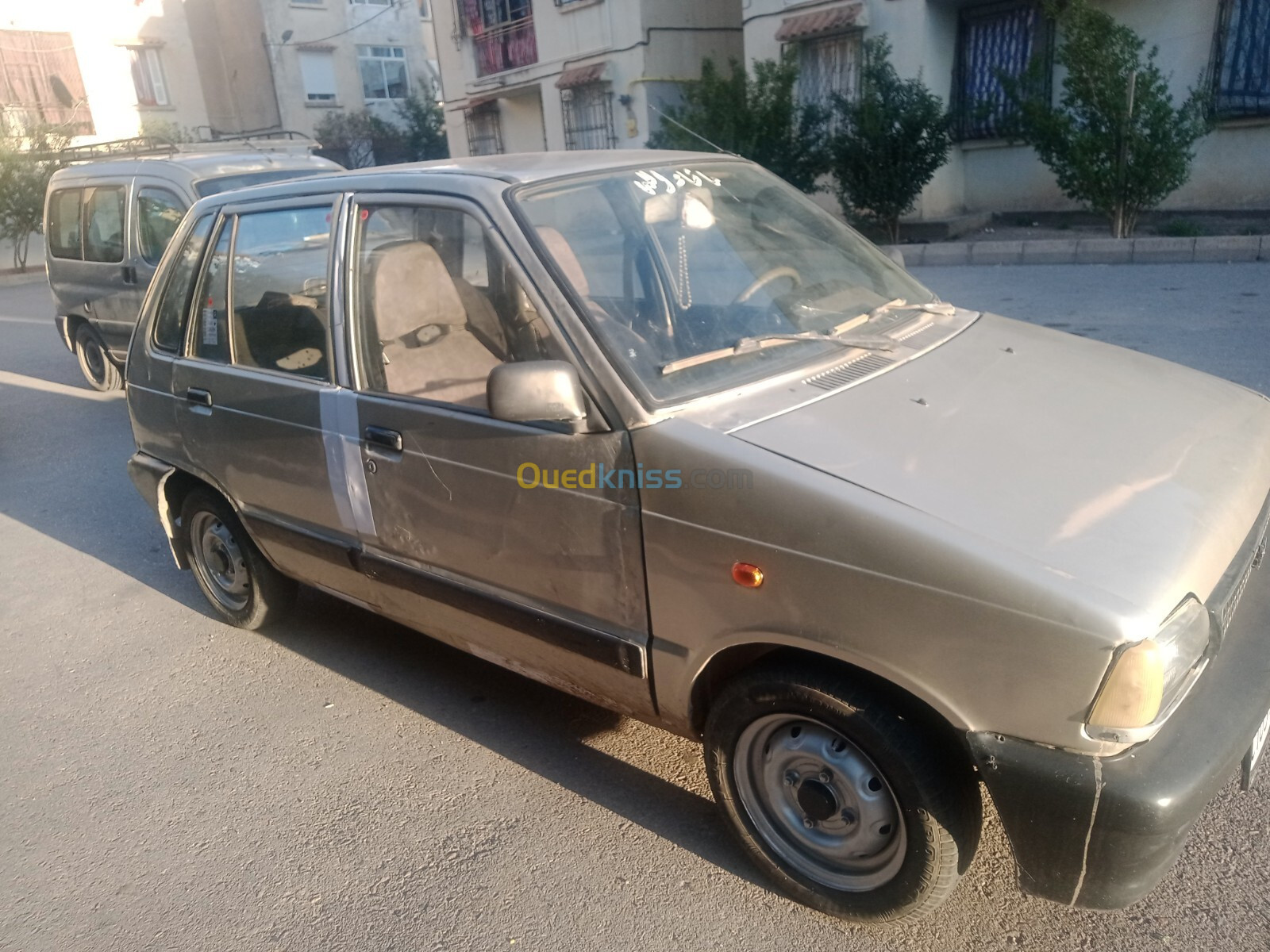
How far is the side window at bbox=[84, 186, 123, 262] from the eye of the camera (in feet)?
27.3

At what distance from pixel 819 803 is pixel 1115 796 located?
73 centimetres

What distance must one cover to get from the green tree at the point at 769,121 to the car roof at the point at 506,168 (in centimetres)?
1039

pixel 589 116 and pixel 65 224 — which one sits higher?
pixel 589 116

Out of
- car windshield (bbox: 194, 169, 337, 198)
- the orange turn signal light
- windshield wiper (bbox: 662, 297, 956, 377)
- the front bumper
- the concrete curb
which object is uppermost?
car windshield (bbox: 194, 169, 337, 198)

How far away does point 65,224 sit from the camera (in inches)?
356

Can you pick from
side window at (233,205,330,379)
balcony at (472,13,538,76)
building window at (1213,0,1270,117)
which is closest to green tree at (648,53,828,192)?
building window at (1213,0,1270,117)

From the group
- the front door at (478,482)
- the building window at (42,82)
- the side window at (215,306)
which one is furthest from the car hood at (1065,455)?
the building window at (42,82)

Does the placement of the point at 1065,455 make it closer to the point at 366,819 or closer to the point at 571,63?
the point at 366,819

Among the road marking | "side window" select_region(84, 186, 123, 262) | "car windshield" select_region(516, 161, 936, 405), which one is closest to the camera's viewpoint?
"car windshield" select_region(516, 161, 936, 405)

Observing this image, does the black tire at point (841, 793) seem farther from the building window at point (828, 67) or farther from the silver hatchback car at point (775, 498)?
the building window at point (828, 67)

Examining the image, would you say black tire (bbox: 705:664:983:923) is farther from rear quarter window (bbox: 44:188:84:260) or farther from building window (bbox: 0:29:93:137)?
building window (bbox: 0:29:93:137)

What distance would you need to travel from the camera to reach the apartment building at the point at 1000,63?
12.0 m

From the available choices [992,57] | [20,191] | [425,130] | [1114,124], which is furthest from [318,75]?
[1114,124]

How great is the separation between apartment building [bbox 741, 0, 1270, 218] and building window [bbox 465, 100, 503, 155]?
902 centimetres
